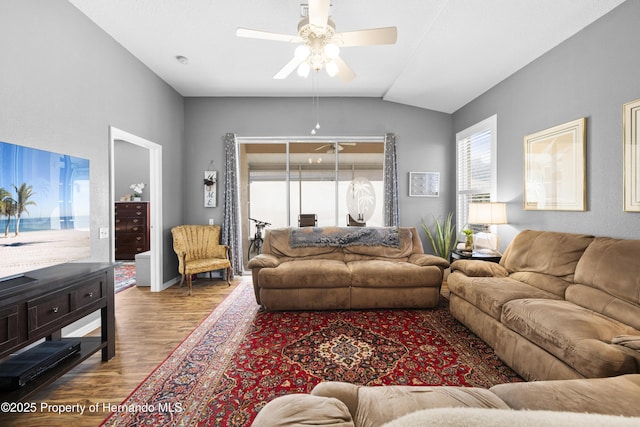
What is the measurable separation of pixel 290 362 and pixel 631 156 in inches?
124

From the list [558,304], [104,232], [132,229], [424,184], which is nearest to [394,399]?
[558,304]

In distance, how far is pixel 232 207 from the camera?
500cm

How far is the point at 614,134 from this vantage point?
2455mm

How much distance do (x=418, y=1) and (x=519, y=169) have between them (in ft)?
7.51

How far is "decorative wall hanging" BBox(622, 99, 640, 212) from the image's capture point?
7.39ft

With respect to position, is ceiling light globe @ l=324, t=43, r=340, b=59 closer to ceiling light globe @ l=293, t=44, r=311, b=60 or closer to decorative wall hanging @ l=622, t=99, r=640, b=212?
ceiling light globe @ l=293, t=44, r=311, b=60

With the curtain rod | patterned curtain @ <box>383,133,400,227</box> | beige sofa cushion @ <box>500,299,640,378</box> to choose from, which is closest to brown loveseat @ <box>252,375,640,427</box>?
beige sofa cushion @ <box>500,299,640,378</box>

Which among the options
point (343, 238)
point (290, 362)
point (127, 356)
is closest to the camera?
point (290, 362)

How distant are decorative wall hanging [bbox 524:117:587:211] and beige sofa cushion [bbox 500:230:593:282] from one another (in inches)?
13.9

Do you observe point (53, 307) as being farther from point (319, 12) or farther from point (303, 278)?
point (319, 12)

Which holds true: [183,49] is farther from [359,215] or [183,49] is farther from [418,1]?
[359,215]

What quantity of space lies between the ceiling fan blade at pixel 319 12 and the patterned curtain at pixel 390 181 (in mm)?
3196

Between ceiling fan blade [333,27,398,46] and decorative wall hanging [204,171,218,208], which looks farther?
decorative wall hanging [204,171,218,208]

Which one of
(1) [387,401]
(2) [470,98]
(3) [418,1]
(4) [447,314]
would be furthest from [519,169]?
(1) [387,401]
